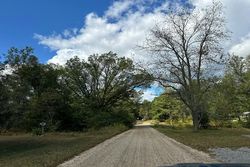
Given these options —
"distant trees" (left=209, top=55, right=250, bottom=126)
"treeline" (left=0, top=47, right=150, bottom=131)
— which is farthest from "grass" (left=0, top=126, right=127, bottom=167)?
"distant trees" (left=209, top=55, right=250, bottom=126)

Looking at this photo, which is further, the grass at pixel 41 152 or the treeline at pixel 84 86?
the treeline at pixel 84 86

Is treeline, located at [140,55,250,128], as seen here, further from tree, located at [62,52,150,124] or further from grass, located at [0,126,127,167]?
grass, located at [0,126,127,167]

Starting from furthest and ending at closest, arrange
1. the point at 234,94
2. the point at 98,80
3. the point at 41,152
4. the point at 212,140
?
1. the point at 98,80
2. the point at 234,94
3. the point at 212,140
4. the point at 41,152

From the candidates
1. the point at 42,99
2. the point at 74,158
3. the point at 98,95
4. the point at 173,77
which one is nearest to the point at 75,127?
the point at 98,95

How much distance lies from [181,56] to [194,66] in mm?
2010

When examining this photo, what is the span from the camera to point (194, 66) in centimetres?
4525

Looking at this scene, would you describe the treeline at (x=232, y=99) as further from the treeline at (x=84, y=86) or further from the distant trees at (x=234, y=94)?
the treeline at (x=84, y=86)

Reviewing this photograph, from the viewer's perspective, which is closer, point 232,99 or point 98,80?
point 232,99

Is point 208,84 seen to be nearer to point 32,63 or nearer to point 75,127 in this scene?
point 75,127

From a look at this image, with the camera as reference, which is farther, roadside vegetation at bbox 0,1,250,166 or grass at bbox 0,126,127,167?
roadside vegetation at bbox 0,1,250,166

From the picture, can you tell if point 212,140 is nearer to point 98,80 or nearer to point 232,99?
point 232,99

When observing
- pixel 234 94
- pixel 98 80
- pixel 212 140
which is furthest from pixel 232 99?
pixel 212 140

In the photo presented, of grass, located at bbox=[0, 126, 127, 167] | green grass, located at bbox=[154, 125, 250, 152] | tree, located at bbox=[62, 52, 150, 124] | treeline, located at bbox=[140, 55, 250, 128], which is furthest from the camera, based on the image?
tree, located at bbox=[62, 52, 150, 124]

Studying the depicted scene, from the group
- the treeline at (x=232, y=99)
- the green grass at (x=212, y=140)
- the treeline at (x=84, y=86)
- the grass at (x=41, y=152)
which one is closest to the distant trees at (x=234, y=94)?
the treeline at (x=232, y=99)
